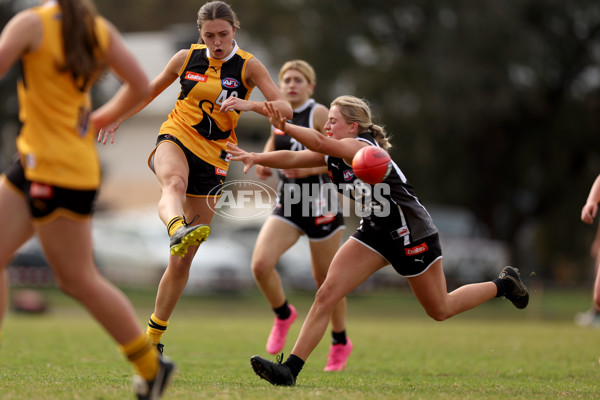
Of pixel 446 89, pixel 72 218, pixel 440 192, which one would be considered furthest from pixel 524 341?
pixel 440 192

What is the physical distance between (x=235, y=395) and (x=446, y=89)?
19662 mm

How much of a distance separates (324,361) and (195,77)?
3.81 m

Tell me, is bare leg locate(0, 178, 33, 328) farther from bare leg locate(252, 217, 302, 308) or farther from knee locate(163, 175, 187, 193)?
bare leg locate(252, 217, 302, 308)

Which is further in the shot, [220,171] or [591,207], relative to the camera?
[591,207]

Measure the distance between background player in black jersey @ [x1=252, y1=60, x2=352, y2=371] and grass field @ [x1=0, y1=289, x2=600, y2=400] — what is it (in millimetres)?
848

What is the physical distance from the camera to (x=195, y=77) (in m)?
6.76

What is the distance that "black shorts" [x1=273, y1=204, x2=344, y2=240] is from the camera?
27.1 feet

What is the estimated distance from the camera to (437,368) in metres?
8.02

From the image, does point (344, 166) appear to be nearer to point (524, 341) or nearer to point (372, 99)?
point (524, 341)

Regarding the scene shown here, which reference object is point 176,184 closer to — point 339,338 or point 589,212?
point 339,338

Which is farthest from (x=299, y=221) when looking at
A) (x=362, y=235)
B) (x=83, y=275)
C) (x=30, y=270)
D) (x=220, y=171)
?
(x=30, y=270)

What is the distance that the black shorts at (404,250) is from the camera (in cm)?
619

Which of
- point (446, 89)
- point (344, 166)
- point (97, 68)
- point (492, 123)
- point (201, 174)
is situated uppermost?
point (97, 68)

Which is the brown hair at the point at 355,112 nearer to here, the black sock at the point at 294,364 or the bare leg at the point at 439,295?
the bare leg at the point at 439,295
